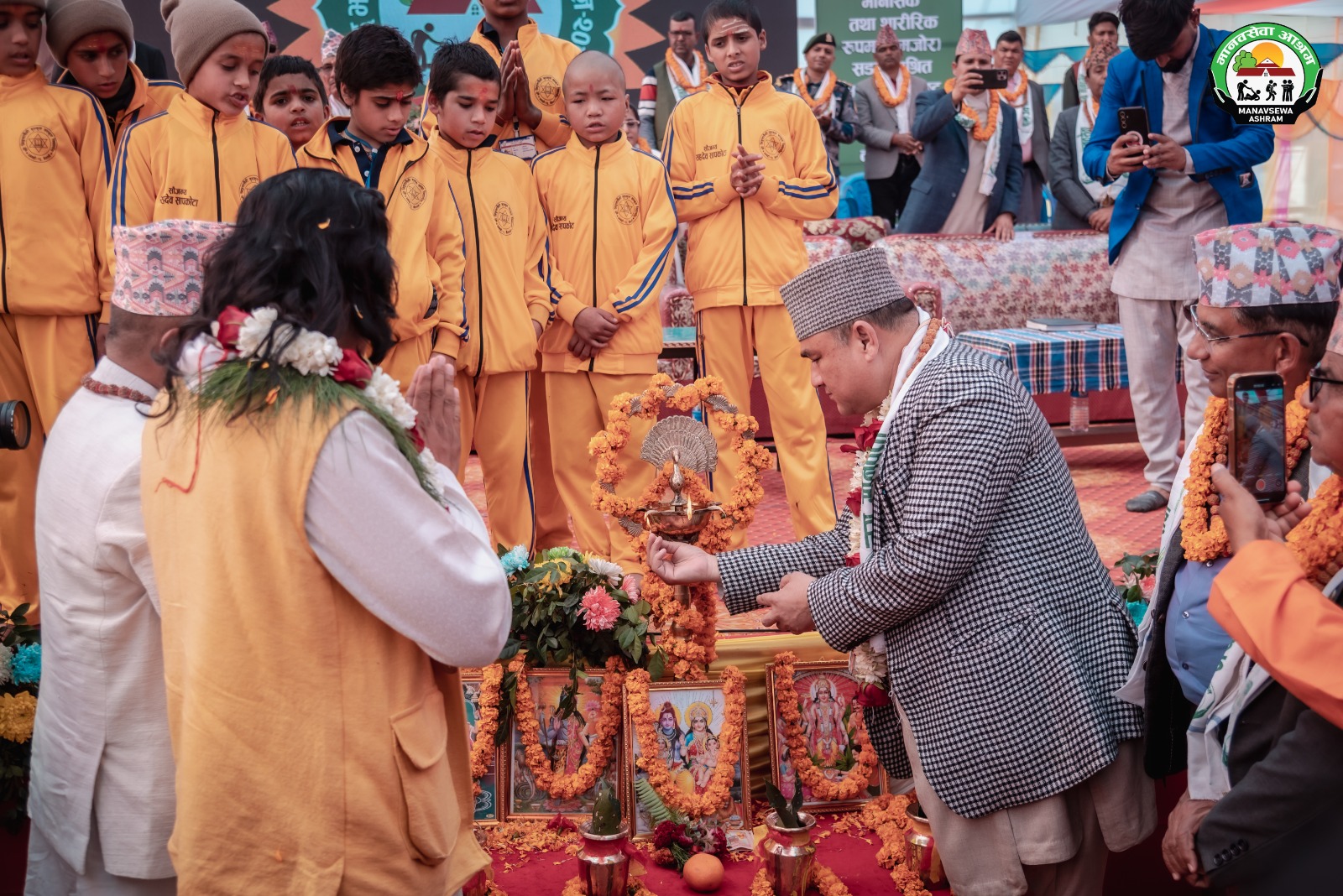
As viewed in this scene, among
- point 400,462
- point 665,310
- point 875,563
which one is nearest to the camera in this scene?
point 400,462

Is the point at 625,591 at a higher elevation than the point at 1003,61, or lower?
lower

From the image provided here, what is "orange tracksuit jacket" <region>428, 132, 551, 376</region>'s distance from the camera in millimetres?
4559

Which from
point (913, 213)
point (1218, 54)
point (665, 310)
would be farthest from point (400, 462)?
point (913, 213)

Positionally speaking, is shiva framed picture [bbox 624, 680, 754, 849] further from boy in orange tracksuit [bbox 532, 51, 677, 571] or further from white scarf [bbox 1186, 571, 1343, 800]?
boy in orange tracksuit [bbox 532, 51, 677, 571]

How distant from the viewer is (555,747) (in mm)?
3295

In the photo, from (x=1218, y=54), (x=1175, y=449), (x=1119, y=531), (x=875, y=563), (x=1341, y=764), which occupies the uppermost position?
(x=1218, y=54)

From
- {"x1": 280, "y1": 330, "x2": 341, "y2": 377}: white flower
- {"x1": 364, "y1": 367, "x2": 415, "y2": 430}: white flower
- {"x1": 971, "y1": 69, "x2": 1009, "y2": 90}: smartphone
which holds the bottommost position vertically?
{"x1": 364, "y1": 367, "x2": 415, "y2": 430}: white flower

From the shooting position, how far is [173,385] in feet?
5.85

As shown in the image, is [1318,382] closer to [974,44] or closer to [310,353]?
[310,353]

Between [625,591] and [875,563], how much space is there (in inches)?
45.0

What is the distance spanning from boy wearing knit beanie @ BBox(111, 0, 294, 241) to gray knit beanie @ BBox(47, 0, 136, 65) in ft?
1.05

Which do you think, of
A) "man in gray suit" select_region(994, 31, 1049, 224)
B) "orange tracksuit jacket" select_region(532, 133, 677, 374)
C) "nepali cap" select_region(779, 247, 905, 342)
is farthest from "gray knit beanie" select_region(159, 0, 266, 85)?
"man in gray suit" select_region(994, 31, 1049, 224)

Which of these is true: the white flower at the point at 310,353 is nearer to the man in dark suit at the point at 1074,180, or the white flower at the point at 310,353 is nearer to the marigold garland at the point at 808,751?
the marigold garland at the point at 808,751

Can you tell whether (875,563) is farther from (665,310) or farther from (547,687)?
(665,310)
